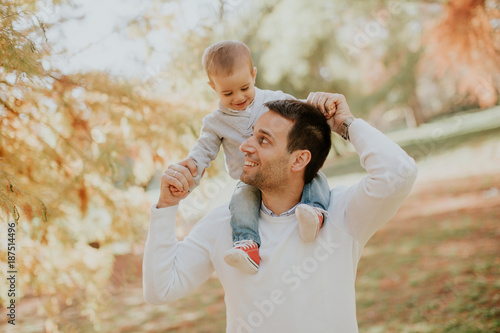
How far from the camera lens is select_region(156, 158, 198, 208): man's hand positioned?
5.45ft

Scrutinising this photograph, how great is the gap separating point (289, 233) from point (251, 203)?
0.20 m

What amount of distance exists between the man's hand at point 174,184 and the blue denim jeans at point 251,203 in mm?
203

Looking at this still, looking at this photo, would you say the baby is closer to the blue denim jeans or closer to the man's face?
the blue denim jeans

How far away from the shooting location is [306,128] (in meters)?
1.86

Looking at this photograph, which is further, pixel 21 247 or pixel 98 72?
pixel 98 72

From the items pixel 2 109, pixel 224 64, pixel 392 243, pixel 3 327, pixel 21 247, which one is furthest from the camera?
pixel 392 243

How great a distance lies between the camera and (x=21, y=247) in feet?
8.86

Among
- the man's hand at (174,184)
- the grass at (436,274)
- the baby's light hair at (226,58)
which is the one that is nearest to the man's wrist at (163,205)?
the man's hand at (174,184)

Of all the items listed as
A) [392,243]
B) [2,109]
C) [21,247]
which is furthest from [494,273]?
[2,109]

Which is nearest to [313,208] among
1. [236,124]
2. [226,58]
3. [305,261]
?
[305,261]

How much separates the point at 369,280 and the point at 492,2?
366 centimetres

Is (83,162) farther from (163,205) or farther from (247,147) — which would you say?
(247,147)

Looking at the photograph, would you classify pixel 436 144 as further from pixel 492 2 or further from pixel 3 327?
pixel 3 327

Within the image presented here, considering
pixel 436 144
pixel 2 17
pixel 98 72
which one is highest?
pixel 436 144
